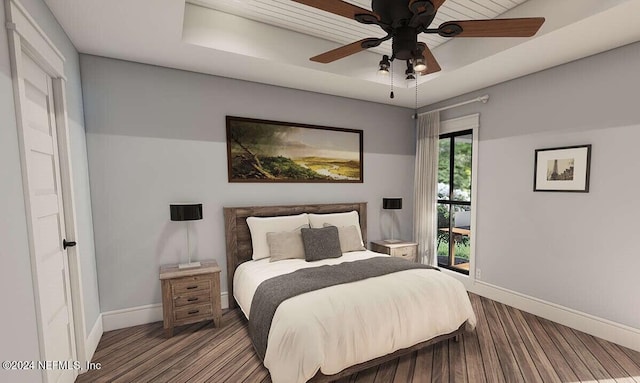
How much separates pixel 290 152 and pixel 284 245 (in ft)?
4.11

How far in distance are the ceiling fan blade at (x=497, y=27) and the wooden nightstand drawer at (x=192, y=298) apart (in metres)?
2.95

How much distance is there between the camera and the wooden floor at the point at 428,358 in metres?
2.16

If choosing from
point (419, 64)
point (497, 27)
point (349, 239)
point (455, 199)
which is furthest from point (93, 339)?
point (455, 199)

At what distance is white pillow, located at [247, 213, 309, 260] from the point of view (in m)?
3.22

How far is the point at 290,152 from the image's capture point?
12.2ft

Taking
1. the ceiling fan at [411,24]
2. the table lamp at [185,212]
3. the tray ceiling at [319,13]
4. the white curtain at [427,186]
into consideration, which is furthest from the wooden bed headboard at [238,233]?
the ceiling fan at [411,24]

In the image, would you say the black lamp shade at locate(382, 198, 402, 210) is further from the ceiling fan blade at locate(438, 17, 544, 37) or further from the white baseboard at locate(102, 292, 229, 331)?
the white baseboard at locate(102, 292, 229, 331)

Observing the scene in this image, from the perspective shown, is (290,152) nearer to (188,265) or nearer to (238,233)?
(238,233)

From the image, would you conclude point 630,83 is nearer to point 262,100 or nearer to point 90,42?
point 262,100

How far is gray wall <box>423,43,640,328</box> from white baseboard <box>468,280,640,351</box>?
2.4 inches

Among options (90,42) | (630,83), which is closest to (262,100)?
(90,42)

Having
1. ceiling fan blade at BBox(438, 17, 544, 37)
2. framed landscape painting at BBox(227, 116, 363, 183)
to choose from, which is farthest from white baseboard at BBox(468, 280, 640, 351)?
ceiling fan blade at BBox(438, 17, 544, 37)

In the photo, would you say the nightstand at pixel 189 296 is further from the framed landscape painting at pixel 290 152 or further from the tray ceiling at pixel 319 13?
the tray ceiling at pixel 319 13

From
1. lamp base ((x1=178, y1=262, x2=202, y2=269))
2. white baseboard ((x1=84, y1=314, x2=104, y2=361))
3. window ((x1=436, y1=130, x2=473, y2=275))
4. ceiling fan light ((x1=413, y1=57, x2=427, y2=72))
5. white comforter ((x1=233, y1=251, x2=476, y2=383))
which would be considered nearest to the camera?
ceiling fan light ((x1=413, y1=57, x2=427, y2=72))
